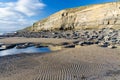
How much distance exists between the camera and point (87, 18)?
167ft

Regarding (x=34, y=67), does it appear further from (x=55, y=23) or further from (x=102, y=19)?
(x=55, y=23)

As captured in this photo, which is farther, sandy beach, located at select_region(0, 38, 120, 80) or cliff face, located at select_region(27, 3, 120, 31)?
cliff face, located at select_region(27, 3, 120, 31)

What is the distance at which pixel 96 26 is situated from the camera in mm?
45875

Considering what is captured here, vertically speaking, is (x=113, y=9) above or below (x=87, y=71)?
above

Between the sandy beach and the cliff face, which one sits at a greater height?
the cliff face

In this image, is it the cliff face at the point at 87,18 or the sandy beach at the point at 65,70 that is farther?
the cliff face at the point at 87,18

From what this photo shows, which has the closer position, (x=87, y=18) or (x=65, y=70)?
(x=65, y=70)

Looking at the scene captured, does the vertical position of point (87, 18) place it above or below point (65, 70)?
above

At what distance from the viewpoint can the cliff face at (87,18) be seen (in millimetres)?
42481

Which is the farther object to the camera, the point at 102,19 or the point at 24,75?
the point at 102,19

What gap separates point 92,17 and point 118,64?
37767 millimetres

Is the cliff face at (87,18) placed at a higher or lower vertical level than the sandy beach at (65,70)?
higher

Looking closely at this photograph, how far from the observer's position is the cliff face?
4248cm

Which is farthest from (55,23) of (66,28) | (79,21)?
(79,21)
